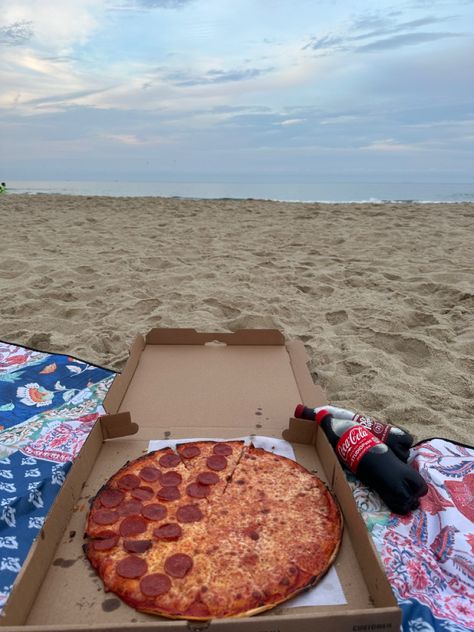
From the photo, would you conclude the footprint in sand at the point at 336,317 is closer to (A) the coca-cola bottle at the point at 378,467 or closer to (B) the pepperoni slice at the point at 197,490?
(A) the coca-cola bottle at the point at 378,467

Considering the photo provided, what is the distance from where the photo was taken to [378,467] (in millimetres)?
1569

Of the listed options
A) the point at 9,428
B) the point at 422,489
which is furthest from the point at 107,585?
the point at 9,428

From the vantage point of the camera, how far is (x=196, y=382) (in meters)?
2.15

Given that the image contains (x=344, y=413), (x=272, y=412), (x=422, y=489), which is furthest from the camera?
(x=272, y=412)

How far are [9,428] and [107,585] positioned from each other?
3.84 ft

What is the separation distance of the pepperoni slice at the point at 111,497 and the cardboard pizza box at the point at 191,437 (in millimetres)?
58

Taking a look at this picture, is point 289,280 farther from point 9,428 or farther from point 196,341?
point 9,428

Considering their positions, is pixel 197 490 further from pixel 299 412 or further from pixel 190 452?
pixel 299 412

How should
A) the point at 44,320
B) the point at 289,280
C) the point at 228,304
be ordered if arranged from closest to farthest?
the point at 44,320 < the point at 228,304 < the point at 289,280

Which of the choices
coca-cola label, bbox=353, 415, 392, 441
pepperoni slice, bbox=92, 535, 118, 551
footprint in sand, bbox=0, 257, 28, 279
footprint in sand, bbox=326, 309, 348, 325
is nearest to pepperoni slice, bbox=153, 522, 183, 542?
pepperoni slice, bbox=92, 535, 118, 551

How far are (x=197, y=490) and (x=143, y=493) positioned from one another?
6.7 inches

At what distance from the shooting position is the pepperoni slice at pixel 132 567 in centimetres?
118

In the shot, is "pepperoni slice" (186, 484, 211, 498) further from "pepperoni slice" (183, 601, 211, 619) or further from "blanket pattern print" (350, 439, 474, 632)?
"blanket pattern print" (350, 439, 474, 632)

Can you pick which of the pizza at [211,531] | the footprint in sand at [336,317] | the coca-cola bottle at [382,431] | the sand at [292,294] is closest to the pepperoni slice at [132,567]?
the pizza at [211,531]
